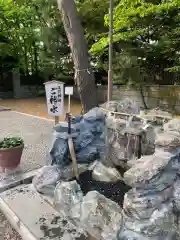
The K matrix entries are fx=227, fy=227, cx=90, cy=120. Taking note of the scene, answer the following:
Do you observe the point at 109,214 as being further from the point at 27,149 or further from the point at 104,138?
the point at 27,149

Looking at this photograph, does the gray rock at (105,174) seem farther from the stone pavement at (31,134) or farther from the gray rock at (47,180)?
the stone pavement at (31,134)

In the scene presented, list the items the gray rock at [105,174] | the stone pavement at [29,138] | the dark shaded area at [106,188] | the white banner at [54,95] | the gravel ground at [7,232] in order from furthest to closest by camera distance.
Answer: the white banner at [54,95]
the gray rock at [105,174]
the dark shaded area at [106,188]
the stone pavement at [29,138]
the gravel ground at [7,232]

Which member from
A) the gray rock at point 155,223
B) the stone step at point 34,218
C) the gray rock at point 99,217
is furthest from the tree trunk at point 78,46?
the gray rock at point 155,223

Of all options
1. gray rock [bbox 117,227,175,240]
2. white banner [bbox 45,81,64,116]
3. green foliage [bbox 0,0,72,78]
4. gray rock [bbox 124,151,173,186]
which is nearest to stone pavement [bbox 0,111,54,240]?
white banner [bbox 45,81,64,116]

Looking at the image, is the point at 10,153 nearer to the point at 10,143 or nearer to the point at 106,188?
the point at 10,143

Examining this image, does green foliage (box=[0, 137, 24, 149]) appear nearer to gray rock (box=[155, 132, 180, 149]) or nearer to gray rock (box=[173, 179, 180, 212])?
gray rock (box=[155, 132, 180, 149])

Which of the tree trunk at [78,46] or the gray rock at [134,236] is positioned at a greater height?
the tree trunk at [78,46]

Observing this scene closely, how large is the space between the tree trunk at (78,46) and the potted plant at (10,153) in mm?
2824

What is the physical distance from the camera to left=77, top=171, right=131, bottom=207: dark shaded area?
9.61ft

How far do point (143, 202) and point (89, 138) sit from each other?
6.21ft

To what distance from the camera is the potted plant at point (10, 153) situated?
3.39 meters

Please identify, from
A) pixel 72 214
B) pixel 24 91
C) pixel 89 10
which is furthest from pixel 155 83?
pixel 24 91

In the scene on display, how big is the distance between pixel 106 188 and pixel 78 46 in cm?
397

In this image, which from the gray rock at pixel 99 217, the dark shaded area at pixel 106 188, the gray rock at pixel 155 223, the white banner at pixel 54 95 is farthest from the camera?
the white banner at pixel 54 95
